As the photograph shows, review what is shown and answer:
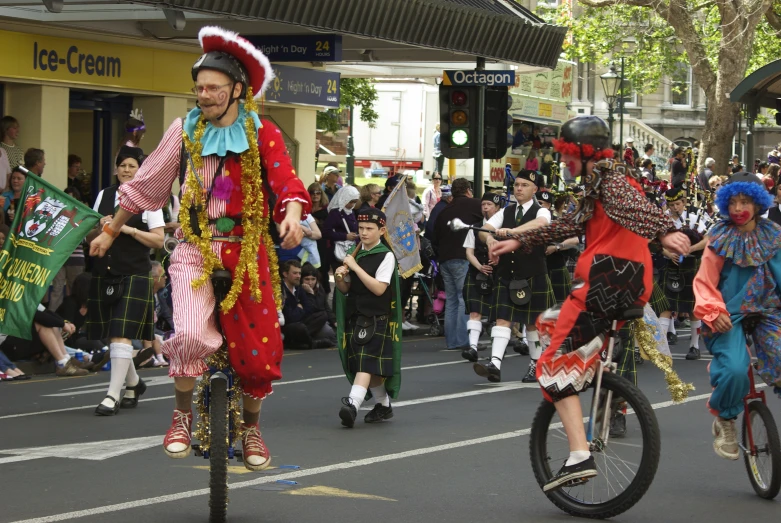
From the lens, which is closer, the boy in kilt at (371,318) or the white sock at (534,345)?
the boy in kilt at (371,318)

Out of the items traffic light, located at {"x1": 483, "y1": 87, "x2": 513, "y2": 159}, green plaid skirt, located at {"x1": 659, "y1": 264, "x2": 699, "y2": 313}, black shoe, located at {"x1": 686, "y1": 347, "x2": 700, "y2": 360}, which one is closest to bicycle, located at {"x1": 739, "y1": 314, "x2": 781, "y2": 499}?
black shoe, located at {"x1": 686, "y1": 347, "x2": 700, "y2": 360}

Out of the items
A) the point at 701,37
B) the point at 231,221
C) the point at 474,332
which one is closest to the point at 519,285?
the point at 474,332

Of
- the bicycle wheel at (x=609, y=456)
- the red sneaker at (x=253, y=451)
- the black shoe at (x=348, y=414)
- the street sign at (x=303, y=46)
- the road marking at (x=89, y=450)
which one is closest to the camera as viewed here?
the red sneaker at (x=253, y=451)

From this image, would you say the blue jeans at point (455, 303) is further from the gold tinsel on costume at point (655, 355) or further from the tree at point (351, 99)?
the tree at point (351, 99)

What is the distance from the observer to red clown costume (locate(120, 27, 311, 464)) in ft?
21.0

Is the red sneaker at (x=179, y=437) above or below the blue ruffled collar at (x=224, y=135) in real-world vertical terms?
below

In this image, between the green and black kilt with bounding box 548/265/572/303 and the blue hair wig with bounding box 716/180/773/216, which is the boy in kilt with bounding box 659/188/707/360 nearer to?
the green and black kilt with bounding box 548/265/572/303

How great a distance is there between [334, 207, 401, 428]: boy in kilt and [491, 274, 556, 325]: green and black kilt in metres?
2.37

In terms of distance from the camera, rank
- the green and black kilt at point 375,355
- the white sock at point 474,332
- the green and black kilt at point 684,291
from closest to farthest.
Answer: the green and black kilt at point 375,355, the white sock at point 474,332, the green and black kilt at point 684,291

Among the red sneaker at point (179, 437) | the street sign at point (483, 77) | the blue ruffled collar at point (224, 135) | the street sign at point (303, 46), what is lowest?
the red sneaker at point (179, 437)

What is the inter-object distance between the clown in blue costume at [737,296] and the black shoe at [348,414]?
2.95m

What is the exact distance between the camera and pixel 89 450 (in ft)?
28.8

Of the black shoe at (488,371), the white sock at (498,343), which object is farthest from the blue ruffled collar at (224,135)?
the white sock at (498,343)

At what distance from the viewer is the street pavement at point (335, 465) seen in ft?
23.0
